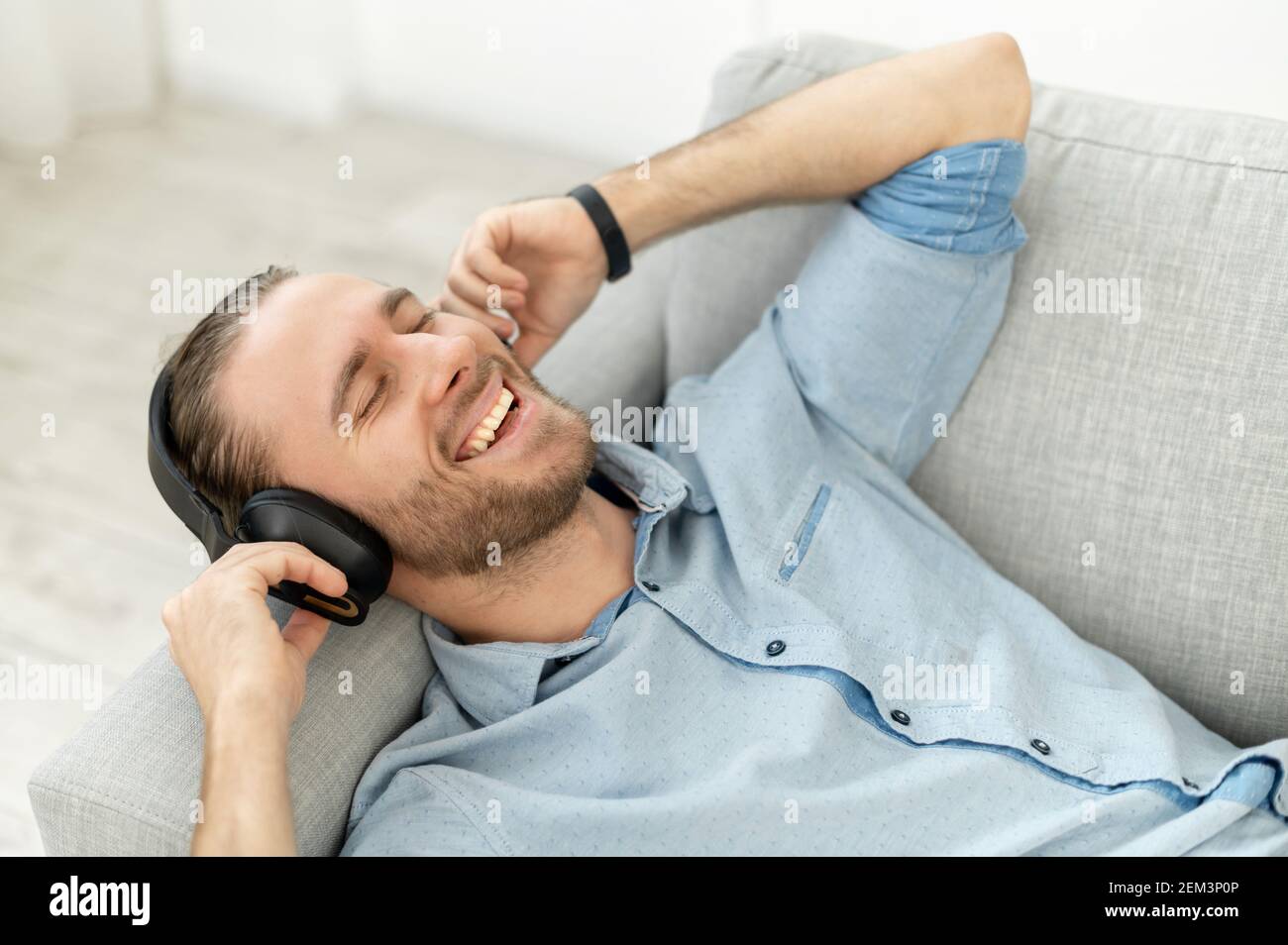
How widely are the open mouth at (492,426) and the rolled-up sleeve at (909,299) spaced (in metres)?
0.38

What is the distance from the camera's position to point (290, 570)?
1170 millimetres

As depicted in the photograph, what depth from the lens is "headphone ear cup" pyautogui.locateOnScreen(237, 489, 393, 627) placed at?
3.96 feet

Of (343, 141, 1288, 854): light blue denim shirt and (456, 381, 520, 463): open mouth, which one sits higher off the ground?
(456, 381, 520, 463): open mouth

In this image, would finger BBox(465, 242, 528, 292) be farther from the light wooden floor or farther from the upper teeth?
the light wooden floor

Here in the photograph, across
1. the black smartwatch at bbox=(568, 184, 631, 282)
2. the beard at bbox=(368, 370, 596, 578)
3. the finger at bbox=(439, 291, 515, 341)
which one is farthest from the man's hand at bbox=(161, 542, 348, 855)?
the black smartwatch at bbox=(568, 184, 631, 282)

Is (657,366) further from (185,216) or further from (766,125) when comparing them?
(185,216)

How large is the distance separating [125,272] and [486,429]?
6.37 ft

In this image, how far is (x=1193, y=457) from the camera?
141cm

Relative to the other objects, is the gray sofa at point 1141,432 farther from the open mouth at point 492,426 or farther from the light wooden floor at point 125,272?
the light wooden floor at point 125,272

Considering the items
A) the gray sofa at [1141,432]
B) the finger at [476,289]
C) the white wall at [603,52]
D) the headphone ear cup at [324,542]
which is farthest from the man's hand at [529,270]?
the white wall at [603,52]

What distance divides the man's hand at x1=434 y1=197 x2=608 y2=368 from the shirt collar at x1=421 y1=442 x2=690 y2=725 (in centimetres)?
26

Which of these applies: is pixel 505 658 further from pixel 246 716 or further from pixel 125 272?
pixel 125 272
